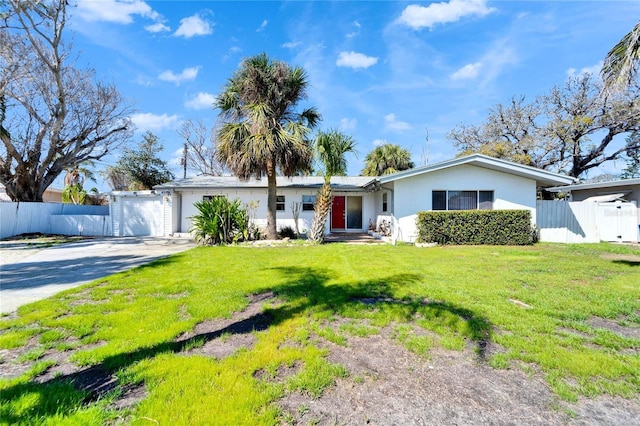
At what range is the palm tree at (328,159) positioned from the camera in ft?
37.6

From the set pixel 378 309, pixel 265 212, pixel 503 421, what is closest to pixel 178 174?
pixel 265 212

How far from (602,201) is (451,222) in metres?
7.42

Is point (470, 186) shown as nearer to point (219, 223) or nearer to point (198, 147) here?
point (219, 223)

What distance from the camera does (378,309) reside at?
4.27 m

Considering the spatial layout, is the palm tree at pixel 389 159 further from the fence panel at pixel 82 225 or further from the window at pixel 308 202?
the fence panel at pixel 82 225

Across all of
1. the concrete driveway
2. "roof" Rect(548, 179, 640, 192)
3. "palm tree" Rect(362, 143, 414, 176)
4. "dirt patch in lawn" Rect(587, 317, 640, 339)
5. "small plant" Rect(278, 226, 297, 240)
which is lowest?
"dirt patch in lawn" Rect(587, 317, 640, 339)

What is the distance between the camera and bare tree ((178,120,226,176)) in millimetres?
29188

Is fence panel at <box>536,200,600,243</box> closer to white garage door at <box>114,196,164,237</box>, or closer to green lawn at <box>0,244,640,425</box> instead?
green lawn at <box>0,244,640,425</box>

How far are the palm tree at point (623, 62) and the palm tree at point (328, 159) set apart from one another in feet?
23.5

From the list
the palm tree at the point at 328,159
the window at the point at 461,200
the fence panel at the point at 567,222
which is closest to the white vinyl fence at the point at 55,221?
the palm tree at the point at 328,159

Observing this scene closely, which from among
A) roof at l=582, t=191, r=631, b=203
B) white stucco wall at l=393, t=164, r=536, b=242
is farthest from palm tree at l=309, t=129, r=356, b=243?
roof at l=582, t=191, r=631, b=203

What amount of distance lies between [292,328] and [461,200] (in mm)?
10961

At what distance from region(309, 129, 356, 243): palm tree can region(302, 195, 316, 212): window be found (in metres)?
3.43

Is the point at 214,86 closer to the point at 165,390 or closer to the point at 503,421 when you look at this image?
the point at 165,390
